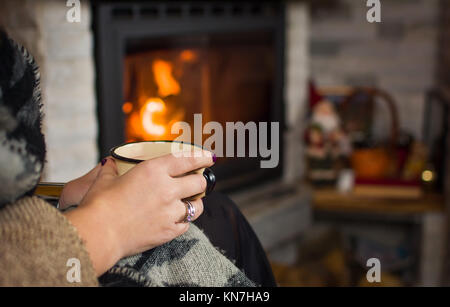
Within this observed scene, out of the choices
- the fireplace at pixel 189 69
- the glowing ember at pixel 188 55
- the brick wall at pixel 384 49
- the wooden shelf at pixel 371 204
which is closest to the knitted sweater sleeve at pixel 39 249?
the fireplace at pixel 189 69

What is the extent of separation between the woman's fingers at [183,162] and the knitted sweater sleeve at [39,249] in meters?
0.12

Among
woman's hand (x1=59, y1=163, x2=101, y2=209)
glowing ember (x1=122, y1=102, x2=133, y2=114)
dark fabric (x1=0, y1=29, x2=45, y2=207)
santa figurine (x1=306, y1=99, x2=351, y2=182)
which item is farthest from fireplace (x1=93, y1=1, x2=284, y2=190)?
dark fabric (x1=0, y1=29, x2=45, y2=207)

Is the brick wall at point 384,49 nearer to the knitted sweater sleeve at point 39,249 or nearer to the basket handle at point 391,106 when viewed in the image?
the basket handle at point 391,106

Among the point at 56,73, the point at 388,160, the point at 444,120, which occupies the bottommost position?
the point at 388,160

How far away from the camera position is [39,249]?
45 centimetres

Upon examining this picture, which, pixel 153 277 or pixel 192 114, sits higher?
pixel 192 114

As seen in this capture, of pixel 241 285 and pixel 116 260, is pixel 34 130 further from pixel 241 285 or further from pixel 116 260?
pixel 241 285

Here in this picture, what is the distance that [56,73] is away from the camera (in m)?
1.39

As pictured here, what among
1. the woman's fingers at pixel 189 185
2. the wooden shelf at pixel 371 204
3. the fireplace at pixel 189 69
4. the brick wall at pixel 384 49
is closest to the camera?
the woman's fingers at pixel 189 185

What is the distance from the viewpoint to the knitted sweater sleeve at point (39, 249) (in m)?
0.44

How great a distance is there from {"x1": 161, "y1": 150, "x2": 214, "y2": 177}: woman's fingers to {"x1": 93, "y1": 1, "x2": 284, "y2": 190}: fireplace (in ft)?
3.12

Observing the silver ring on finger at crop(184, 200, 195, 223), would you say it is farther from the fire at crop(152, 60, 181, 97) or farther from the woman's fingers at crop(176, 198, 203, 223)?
the fire at crop(152, 60, 181, 97)

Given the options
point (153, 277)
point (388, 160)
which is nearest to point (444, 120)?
point (388, 160)
